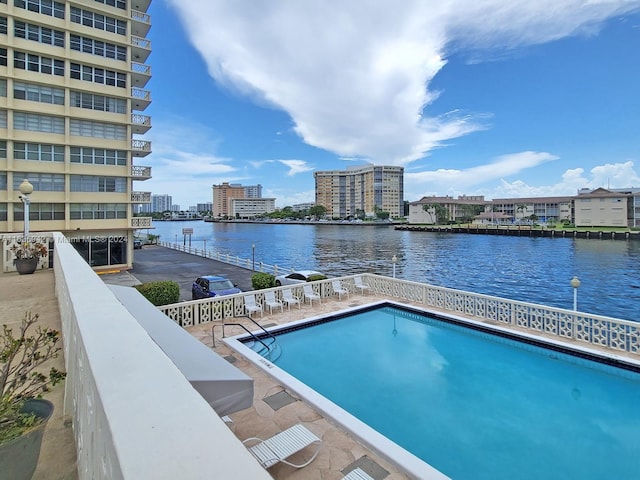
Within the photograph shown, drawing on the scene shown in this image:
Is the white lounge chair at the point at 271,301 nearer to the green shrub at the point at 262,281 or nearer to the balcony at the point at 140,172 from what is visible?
the green shrub at the point at 262,281

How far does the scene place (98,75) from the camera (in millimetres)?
27500

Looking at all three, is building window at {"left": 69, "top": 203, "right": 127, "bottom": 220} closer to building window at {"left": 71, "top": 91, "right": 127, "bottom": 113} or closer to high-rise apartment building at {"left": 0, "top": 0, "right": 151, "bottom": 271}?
high-rise apartment building at {"left": 0, "top": 0, "right": 151, "bottom": 271}

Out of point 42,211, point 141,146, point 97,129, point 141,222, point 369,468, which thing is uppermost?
point 97,129

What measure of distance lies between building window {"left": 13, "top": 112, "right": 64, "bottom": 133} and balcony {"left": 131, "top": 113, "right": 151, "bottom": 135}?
485 cm

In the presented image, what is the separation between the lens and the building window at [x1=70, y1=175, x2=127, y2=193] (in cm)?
2703

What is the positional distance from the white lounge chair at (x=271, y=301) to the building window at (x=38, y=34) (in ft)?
88.2

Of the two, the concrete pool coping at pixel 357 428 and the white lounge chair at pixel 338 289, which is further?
the white lounge chair at pixel 338 289

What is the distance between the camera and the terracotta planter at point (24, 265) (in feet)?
41.0

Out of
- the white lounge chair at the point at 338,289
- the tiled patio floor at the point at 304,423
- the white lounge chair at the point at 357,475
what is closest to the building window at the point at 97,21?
the white lounge chair at the point at 338,289

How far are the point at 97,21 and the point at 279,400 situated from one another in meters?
33.0

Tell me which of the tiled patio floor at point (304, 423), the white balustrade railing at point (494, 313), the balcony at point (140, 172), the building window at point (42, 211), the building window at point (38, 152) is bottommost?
the tiled patio floor at point (304, 423)

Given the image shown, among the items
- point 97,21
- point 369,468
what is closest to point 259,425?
point 369,468

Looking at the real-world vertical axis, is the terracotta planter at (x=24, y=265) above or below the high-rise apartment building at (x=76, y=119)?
below

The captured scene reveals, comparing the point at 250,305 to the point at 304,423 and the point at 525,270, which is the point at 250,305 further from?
the point at 525,270
